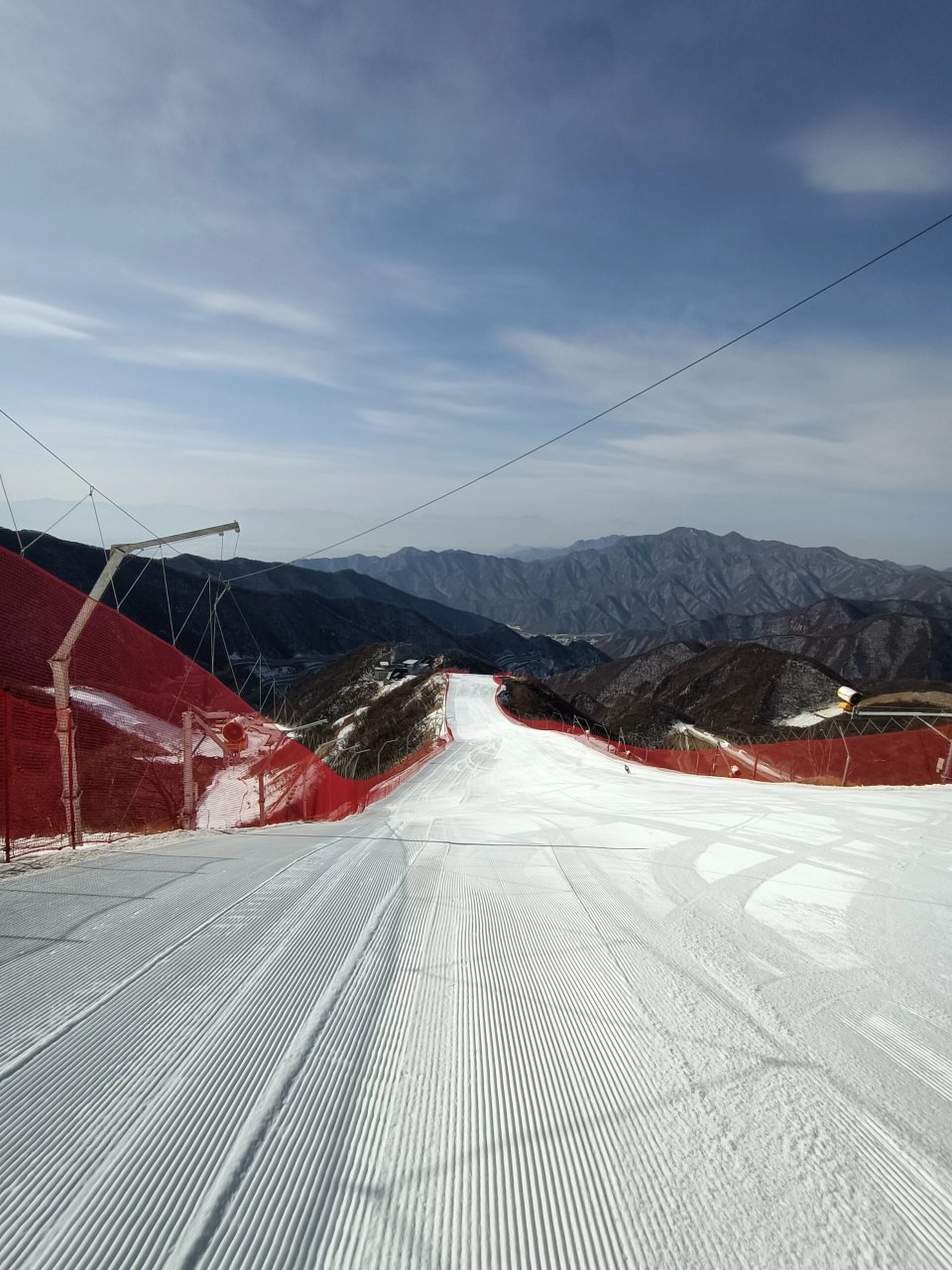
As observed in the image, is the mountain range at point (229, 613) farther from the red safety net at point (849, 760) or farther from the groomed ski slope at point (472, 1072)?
the groomed ski slope at point (472, 1072)

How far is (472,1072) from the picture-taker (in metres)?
2.43

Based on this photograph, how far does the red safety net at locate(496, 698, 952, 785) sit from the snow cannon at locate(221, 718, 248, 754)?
44.7 ft

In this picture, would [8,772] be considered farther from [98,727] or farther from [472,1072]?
[472,1072]

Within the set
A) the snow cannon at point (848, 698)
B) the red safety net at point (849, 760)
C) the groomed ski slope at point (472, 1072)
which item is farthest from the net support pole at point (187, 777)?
the red safety net at point (849, 760)

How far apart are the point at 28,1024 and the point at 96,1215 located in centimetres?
125

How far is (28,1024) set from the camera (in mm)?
2684

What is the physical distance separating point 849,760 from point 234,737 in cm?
1514

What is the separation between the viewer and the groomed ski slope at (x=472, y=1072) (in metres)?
1.74

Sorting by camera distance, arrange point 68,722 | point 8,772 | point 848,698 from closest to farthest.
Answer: point 8,772 < point 68,722 < point 848,698

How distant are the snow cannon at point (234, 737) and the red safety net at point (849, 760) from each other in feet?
44.7

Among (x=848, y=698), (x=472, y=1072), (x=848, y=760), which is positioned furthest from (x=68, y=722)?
(x=848, y=760)

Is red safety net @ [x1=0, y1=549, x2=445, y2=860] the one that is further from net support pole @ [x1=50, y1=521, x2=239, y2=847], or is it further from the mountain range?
the mountain range

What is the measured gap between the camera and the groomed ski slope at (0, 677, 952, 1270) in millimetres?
1735

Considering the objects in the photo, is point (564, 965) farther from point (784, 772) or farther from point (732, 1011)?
point (784, 772)
